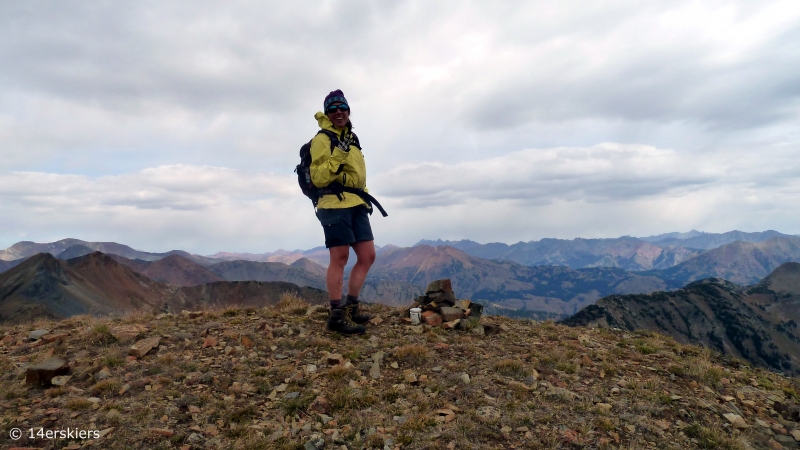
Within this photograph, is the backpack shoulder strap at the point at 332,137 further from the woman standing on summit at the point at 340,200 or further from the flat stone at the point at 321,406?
the flat stone at the point at 321,406

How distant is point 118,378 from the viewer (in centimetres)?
585

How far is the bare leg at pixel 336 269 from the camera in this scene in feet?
24.4

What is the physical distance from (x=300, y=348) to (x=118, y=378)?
2.72 m

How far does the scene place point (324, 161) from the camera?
23.4 ft

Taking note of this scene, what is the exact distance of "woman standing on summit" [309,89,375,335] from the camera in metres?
Answer: 7.20

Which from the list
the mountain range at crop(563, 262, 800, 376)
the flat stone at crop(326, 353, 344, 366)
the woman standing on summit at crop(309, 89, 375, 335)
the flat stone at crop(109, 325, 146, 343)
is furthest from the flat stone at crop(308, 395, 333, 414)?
the mountain range at crop(563, 262, 800, 376)

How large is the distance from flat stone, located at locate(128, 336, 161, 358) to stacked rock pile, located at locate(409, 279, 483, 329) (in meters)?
5.32

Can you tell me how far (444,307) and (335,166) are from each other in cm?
467

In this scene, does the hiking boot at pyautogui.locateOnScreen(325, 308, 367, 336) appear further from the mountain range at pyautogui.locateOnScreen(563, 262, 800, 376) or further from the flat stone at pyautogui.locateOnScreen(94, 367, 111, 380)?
the mountain range at pyautogui.locateOnScreen(563, 262, 800, 376)

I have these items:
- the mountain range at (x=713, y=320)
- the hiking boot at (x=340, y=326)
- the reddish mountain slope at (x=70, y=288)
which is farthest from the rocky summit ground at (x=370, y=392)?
the mountain range at (x=713, y=320)

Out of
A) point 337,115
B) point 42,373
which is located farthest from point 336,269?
point 42,373

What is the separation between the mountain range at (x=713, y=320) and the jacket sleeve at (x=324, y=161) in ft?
484

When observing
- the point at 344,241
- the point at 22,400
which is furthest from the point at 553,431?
the point at 22,400

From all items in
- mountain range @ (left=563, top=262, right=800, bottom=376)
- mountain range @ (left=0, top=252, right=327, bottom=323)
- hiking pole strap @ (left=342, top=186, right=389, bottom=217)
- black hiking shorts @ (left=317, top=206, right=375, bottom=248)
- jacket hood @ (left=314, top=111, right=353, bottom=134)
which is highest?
Result: jacket hood @ (left=314, top=111, right=353, bottom=134)
